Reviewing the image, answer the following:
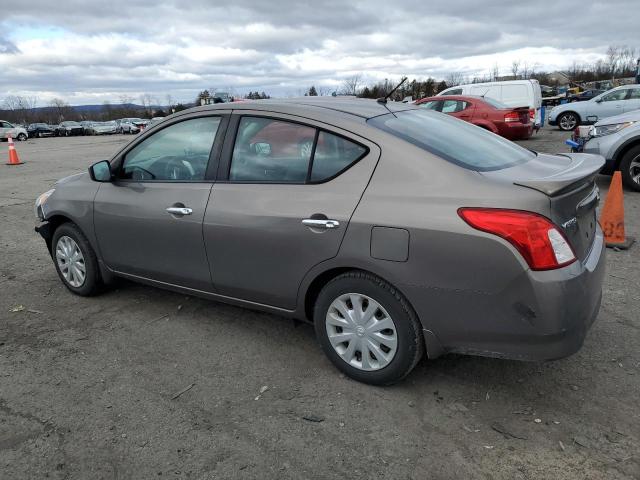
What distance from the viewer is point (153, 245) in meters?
3.83

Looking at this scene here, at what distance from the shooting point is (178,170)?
12.4 feet

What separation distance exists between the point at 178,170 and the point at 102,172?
76cm

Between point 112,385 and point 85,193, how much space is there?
1.81 m

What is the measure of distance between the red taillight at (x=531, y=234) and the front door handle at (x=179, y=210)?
1932 millimetres

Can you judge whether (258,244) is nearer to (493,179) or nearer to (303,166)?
(303,166)

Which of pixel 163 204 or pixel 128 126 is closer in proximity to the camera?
pixel 163 204

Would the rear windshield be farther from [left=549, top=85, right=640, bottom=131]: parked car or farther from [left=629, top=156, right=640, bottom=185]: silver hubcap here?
[left=549, top=85, right=640, bottom=131]: parked car

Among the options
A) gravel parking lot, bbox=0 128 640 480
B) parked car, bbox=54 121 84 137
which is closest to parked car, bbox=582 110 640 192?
gravel parking lot, bbox=0 128 640 480

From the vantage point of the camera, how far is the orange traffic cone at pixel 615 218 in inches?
214

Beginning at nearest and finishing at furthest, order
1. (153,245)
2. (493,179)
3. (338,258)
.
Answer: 1. (493,179)
2. (338,258)
3. (153,245)

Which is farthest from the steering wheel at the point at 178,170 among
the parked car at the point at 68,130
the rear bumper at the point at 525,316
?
the parked car at the point at 68,130

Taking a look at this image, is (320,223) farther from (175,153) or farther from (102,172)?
(102,172)

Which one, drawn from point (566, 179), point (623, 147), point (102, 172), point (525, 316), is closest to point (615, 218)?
point (623, 147)

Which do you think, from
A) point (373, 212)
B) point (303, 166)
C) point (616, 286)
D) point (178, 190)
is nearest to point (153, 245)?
point (178, 190)
